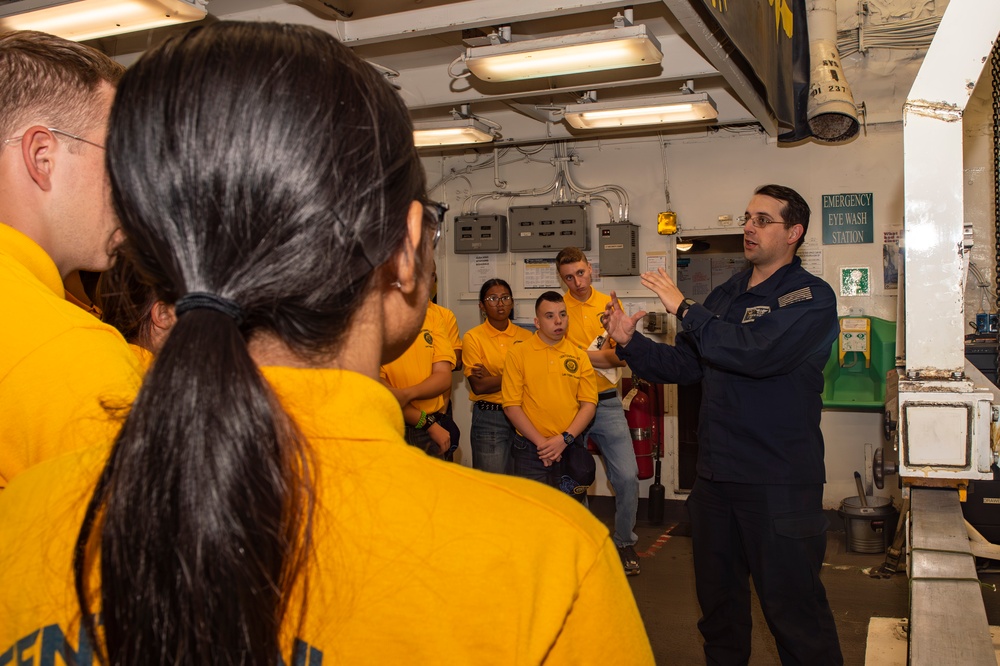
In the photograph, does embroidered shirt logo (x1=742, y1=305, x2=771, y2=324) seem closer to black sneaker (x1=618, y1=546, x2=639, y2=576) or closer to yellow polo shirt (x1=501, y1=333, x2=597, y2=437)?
yellow polo shirt (x1=501, y1=333, x2=597, y2=437)

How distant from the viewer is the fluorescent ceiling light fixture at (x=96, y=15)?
3.62 m

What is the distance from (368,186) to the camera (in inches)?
27.7

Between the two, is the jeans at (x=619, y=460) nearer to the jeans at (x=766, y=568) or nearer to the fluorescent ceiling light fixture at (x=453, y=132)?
the jeans at (x=766, y=568)

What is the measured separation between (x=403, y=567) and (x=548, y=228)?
21.7ft

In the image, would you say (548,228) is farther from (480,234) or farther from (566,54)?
(566,54)

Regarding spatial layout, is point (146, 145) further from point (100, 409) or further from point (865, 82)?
point (865, 82)

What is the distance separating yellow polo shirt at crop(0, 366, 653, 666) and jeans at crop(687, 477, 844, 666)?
8.72 ft

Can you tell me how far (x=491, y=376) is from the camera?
5957 mm

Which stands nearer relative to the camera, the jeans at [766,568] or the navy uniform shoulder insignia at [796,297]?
the jeans at [766,568]

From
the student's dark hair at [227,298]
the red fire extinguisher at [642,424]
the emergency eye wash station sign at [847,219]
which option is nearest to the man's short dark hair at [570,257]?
the red fire extinguisher at [642,424]

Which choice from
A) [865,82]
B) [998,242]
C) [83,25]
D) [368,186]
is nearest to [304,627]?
[368,186]

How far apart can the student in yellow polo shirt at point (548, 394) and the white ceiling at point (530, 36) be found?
170cm

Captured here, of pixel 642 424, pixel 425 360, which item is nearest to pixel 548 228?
pixel 642 424

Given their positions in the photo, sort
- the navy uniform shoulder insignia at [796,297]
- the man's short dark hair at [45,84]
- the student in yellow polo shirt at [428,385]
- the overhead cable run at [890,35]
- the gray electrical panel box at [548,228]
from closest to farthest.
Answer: the man's short dark hair at [45,84], the navy uniform shoulder insignia at [796,297], the student in yellow polo shirt at [428,385], the overhead cable run at [890,35], the gray electrical panel box at [548,228]
